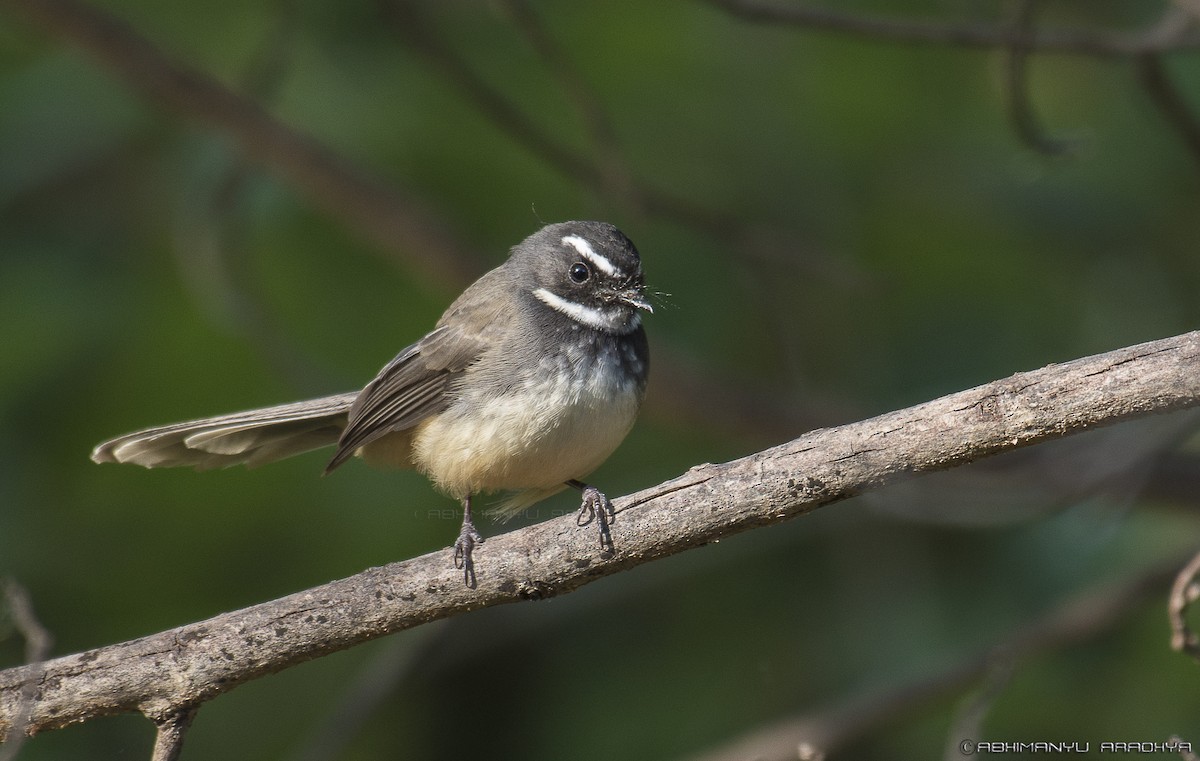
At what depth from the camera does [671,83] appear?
769cm

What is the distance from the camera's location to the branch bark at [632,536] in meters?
3.24

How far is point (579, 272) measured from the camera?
534 cm

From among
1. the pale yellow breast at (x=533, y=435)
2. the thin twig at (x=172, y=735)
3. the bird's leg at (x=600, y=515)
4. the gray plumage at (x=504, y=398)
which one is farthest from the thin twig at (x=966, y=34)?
the thin twig at (x=172, y=735)

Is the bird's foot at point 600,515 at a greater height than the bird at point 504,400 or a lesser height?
lesser

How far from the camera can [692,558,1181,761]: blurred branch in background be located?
589 centimetres

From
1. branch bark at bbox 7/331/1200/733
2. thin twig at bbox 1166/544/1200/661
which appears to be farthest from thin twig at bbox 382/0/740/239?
thin twig at bbox 1166/544/1200/661

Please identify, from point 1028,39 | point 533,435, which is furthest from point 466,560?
point 1028,39

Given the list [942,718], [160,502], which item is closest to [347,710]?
[160,502]

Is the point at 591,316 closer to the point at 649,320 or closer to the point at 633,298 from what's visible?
the point at 633,298

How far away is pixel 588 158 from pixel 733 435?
2002 millimetres

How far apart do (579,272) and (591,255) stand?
0.09 metres

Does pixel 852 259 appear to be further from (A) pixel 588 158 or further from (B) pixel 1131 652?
(B) pixel 1131 652

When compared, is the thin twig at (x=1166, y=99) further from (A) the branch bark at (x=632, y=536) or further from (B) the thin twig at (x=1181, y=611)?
(A) the branch bark at (x=632, y=536)

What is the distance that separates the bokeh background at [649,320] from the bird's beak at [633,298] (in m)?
1.32
